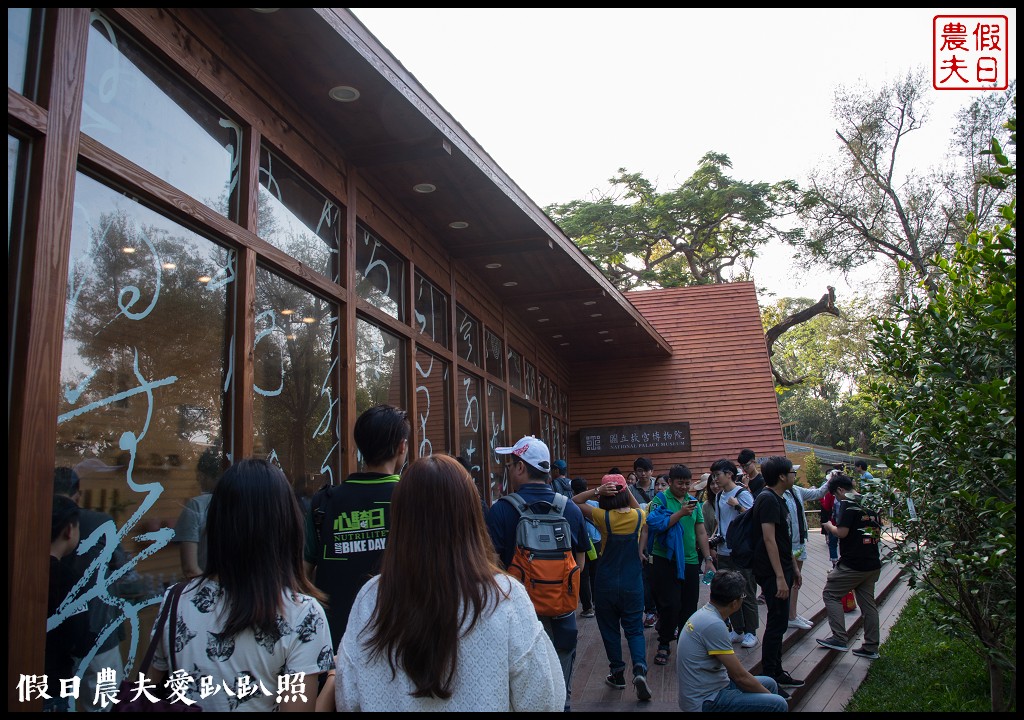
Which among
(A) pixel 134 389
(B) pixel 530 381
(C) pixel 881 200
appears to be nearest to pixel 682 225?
(C) pixel 881 200

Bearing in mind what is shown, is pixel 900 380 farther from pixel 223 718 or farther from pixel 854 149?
pixel 854 149

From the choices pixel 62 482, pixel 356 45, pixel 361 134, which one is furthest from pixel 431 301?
pixel 62 482

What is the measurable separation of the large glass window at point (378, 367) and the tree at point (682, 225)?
68.6 feet

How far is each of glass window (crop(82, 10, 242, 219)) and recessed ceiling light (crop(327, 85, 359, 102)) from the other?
2.46 ft

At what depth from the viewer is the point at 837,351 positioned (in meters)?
33.9

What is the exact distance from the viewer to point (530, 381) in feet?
39.5

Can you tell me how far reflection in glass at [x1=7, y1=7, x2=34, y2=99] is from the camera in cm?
285

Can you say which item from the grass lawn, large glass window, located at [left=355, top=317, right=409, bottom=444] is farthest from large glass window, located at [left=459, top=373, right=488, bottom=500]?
the grass lawn

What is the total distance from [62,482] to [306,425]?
6.62 ft

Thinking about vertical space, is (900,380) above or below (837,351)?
below

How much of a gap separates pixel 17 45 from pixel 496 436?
7195 mm

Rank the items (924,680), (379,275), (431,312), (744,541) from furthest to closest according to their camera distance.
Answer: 1. (431,312)
2. (379,275)
3. (924,680)
4. (744,541)

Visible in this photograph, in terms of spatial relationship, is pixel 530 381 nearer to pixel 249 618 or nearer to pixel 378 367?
pixel 378 367

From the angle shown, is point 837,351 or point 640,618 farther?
point 837,351
